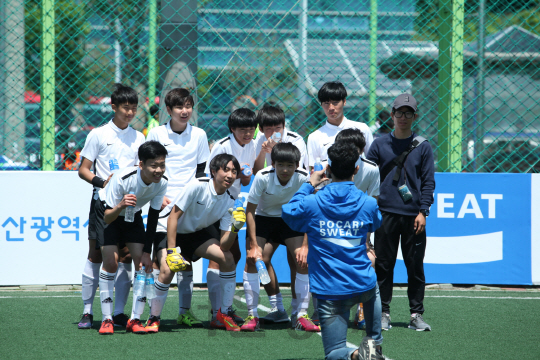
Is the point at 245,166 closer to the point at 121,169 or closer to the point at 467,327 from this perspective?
the point at 121,169

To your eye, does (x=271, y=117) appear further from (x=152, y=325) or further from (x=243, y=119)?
(x=152, y=325)

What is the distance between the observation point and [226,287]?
15.6ft

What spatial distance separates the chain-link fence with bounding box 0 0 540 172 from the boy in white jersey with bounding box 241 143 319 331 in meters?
2.00

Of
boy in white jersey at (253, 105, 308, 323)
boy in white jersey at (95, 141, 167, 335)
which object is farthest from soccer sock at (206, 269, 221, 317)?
boy in white jersey at (95, 141, 167, 335)

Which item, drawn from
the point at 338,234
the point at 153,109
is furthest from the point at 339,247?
the point at 153,109

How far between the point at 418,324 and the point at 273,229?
1371mm

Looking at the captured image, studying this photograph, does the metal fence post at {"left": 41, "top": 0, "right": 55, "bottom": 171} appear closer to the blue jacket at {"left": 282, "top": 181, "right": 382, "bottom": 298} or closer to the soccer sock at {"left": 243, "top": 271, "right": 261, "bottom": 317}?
the soccer sock at {"left": 243, "top": 271, "right": 261, "bottom": 317}

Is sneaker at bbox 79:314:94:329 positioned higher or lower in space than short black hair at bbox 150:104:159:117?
lower

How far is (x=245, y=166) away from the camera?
15.3 ft

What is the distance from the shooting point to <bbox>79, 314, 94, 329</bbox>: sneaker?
4.67 metres

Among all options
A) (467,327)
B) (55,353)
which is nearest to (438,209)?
(467,327)

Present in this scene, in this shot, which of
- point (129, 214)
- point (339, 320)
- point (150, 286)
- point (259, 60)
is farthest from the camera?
point (259, 60)

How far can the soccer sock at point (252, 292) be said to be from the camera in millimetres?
4730

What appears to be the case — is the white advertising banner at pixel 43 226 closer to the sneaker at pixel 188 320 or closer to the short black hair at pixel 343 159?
Answer: the sneaker at pixel 188 320
